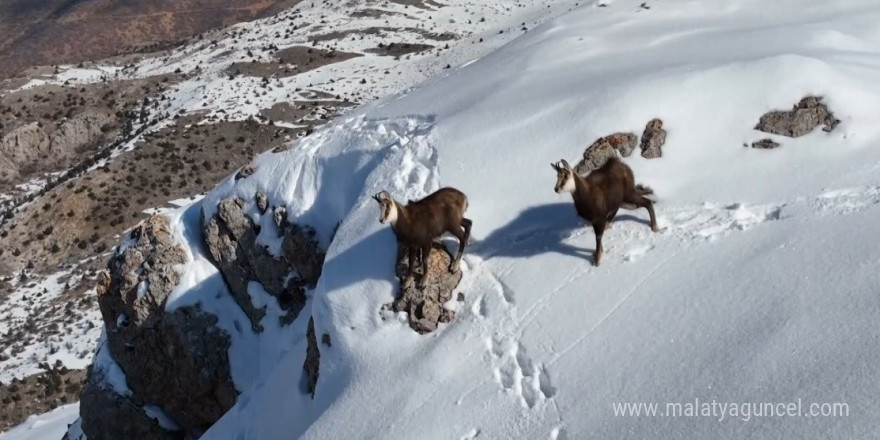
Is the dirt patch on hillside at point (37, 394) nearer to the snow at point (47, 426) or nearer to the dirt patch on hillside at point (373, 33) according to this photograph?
the snow at point (47, 426)

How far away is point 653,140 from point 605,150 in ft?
2.67

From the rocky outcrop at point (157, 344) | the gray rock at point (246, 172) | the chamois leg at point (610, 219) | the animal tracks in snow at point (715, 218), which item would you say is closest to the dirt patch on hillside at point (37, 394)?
the rocky outcrop at point (157, 344)

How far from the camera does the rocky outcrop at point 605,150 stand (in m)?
11.4

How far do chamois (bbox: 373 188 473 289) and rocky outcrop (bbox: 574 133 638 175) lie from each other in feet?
7.65

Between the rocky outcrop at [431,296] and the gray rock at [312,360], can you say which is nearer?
the rocky outcrop at [431,296]

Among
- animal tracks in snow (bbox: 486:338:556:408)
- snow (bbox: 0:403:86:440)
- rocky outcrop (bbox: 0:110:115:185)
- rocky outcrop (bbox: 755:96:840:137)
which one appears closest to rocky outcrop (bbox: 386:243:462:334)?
animal tracks in snow (bbox: 486:338:556:408)

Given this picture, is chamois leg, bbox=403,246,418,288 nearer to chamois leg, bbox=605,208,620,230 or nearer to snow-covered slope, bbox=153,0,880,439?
snow-covered slope, bbox=153,0,880,439

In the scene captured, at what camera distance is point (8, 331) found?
25.7m

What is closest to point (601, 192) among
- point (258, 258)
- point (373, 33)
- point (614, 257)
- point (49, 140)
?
point (614, 257)

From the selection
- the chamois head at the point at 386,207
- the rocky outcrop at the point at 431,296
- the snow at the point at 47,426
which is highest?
the chamois head at the point at 386,207

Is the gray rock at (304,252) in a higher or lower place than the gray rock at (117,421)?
higher

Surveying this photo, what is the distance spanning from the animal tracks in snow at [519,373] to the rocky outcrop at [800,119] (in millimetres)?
5890

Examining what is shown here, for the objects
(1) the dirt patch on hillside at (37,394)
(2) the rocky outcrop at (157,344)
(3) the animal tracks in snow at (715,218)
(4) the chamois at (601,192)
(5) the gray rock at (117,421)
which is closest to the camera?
(4) the chamois at (601,192)

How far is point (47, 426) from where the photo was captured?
70.1ft
